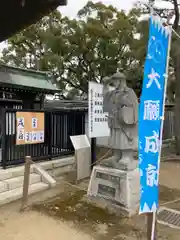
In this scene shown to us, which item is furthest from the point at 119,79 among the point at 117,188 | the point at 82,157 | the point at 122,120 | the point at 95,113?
the point at 82,157

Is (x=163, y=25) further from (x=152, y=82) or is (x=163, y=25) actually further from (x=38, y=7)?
(x=38, y=7)

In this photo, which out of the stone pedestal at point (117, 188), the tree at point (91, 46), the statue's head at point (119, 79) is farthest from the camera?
the tree at point (91, 46)

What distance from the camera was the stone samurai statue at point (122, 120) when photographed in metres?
4.91

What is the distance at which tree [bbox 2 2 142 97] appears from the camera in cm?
1551

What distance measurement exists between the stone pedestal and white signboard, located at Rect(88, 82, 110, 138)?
1.32 m

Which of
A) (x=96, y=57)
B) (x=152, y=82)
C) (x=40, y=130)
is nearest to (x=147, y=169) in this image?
(x=152, y=82)

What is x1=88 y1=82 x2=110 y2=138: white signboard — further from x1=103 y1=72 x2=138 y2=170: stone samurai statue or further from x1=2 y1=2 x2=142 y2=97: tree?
x1=2 y1=2 x2=142 y2=97: tree

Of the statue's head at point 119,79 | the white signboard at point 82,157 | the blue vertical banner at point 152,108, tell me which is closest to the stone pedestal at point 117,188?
the white signboard at point 82,157

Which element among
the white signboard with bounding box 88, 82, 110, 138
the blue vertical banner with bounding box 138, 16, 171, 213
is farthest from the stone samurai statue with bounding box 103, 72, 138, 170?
the blue vertical banner with bounding box 138, 16, 171, 213

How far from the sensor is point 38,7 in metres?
4.60

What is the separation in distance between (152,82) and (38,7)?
298 centimetres

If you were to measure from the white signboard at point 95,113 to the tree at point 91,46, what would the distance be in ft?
30.7

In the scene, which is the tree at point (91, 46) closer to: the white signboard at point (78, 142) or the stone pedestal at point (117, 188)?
the white signboard at point (78, 142)

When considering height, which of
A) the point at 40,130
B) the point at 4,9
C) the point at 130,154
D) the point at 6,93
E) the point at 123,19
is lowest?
the point at 130,154
